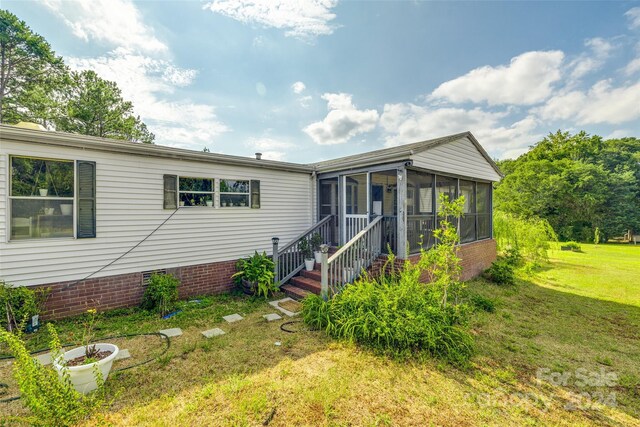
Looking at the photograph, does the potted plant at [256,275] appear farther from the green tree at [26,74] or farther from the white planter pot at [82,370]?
the green tree at [26,74]

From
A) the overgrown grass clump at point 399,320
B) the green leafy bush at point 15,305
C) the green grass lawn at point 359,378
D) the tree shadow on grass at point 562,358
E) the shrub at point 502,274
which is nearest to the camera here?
the green grass lawn at point 359,378

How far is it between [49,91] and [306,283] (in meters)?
22.3

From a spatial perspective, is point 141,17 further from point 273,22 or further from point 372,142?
point 372,142

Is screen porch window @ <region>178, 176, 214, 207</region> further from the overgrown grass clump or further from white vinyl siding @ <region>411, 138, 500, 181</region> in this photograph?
white vinyl siding @ <region>411, 138, 500, 181</region>

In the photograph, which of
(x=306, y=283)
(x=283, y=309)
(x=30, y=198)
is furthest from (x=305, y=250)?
(x=30, y=198)

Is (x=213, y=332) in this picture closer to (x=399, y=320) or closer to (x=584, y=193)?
(x=399, y=320)

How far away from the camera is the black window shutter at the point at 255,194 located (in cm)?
744

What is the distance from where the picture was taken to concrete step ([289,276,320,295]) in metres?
6.35

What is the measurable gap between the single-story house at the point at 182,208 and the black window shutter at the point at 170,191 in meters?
0.02

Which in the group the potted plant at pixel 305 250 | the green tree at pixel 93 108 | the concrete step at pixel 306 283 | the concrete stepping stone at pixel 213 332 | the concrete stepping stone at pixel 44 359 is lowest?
the concrete stepping stone at pixel 213 332

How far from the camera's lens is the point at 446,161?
7445 millimetres

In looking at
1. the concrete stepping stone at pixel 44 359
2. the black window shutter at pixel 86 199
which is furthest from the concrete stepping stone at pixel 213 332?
the black window shutter at pixel 86 199

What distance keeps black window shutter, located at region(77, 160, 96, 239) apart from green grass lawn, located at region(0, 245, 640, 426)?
175 centimetres

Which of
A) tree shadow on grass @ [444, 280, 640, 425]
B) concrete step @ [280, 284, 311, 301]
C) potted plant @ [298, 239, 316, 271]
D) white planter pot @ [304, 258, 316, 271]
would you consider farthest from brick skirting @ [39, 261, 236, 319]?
tree shadow on grass @ [444, 280, 640, 425]
